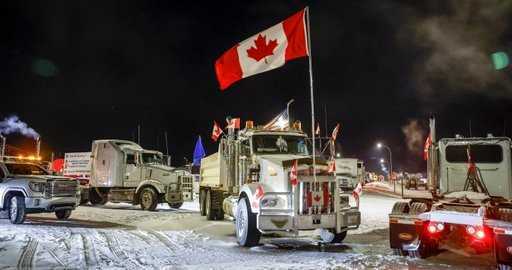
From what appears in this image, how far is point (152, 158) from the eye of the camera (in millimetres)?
22516

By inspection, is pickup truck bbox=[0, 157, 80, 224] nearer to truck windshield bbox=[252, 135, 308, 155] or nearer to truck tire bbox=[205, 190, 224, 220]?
truck tire bbox=[205, 190, 224, 220]

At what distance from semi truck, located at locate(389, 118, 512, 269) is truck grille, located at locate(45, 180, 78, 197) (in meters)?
10.5

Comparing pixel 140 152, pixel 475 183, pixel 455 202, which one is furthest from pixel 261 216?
pixel 140 152

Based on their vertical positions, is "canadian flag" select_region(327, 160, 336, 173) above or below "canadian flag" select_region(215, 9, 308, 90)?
below

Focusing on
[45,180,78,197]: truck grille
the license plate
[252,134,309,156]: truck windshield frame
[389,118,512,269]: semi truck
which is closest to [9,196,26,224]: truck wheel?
[45,180,78,197]: truck grille

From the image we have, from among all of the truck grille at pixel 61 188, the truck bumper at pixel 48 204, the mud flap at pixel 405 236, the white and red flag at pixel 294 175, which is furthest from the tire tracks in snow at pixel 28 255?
the mud flap at pixel 405 236

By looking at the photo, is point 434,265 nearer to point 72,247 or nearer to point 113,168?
point 72,247

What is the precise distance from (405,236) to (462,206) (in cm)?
123

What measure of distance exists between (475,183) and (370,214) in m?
8.67

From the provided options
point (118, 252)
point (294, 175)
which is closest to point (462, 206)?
point (294, 175)

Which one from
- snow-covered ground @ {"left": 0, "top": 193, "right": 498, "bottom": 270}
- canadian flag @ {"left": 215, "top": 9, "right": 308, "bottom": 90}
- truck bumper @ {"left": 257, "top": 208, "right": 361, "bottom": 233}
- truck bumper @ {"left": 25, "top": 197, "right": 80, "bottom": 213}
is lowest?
snow-covered ground @ {"left": 0, "top": 193, "right": 498, "bottom": 270}

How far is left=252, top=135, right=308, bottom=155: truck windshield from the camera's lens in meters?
12.2

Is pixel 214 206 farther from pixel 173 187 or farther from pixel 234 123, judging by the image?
pixel 173 187

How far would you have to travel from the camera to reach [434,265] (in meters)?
8.60
